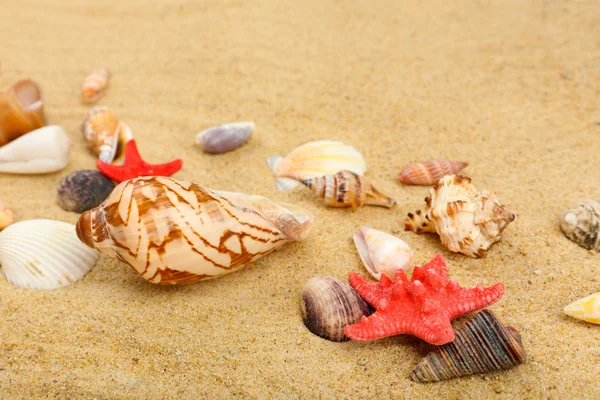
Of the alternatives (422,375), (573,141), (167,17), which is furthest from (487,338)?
(167,17)

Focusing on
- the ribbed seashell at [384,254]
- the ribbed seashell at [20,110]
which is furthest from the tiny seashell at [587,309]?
the ribbed seashell at [20,110]

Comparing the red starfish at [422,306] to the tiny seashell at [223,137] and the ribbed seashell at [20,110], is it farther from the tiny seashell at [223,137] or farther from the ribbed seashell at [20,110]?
the ribbed seashell at [20,110]

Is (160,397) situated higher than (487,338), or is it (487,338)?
(487,338)

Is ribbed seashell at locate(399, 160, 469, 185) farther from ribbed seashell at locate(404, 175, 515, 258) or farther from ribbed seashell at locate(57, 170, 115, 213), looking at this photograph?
ribbed seashell at locate(57, 170, 115, 213)

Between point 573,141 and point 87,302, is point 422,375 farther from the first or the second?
point 573,141

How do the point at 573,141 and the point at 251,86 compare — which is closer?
the point at 573,141

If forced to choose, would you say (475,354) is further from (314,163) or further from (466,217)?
(314,163)

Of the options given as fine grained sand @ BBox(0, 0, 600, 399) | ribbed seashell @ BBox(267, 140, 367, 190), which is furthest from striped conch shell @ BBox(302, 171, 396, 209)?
ribbed seashell @ BBox(267, 140, 367, 190)

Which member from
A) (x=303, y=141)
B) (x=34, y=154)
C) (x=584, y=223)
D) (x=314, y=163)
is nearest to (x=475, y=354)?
(x=584, y=223)
